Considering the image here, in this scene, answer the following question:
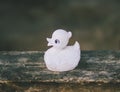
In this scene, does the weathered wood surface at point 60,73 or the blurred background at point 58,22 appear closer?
the weathered wood surface at point 60,73

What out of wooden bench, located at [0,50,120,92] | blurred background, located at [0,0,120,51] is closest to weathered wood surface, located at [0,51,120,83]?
wooden bench, located at [0,50,120,92]

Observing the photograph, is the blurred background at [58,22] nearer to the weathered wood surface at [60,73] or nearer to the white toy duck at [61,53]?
the weathered wood surface at [60,73]

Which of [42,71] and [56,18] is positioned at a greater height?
[56,18]

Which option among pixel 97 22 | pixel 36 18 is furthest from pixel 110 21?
pixel 36 18

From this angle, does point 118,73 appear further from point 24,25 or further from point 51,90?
point 24,25

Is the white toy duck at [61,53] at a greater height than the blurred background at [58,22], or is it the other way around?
the blurred background at [58,22]

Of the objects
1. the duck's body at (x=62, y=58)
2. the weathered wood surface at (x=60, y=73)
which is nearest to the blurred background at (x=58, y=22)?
the weathered wood surface at (x=60, y=73)

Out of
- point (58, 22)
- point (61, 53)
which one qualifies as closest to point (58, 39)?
point (61, 53)

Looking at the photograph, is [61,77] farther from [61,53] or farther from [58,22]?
[58,22]
